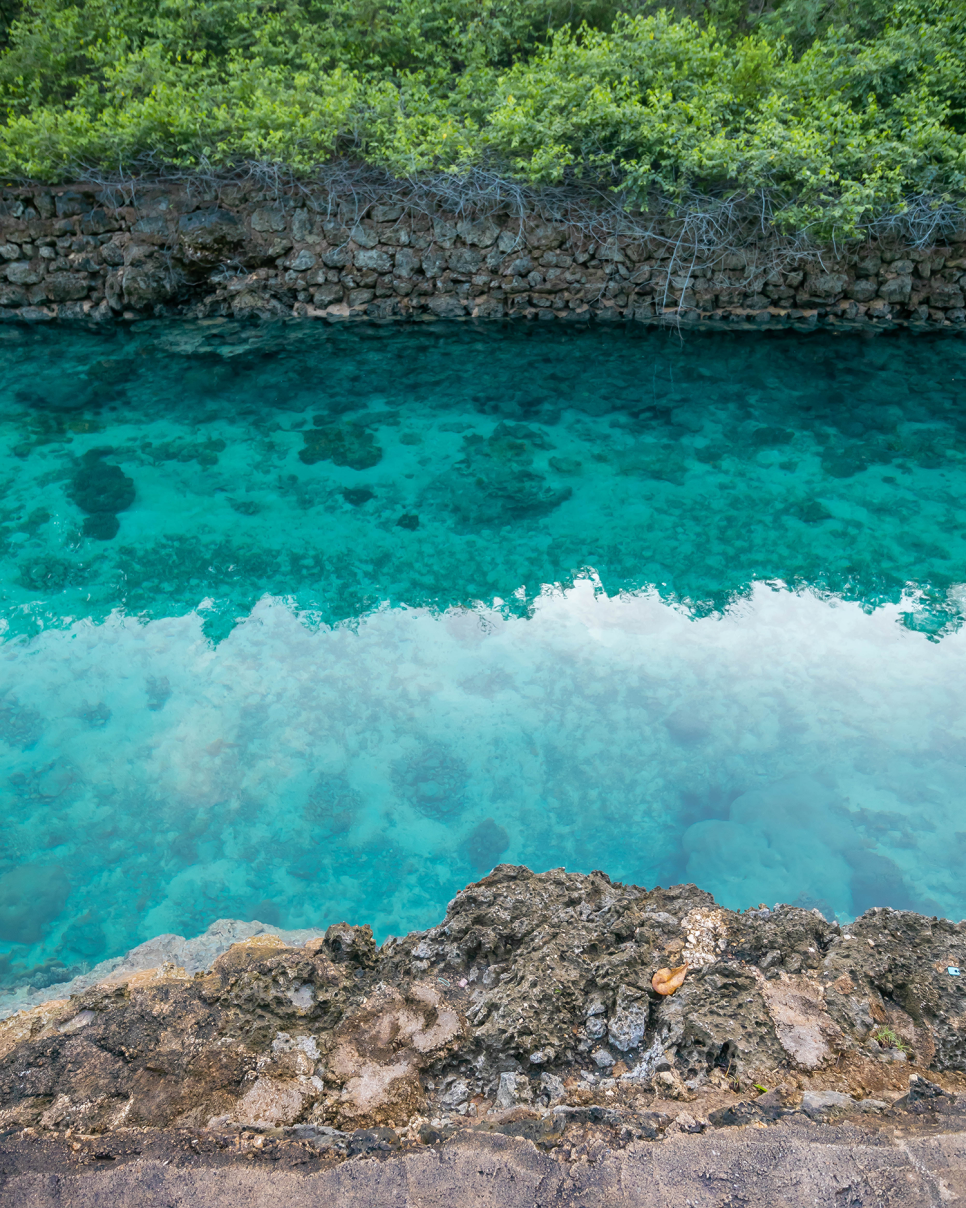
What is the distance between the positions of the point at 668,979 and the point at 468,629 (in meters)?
3.57

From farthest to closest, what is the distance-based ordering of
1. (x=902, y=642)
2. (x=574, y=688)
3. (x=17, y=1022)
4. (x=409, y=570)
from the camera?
(x=409, y=570) → (x=902, y=642) → (x=574, y=688) → (x=17, y=1022)

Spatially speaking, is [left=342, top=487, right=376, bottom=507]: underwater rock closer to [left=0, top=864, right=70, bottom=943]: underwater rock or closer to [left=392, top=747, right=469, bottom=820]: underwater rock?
[left=392, top=747, right=469, bottom=820]: underwater rock

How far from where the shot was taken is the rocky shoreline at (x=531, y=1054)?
181 cm

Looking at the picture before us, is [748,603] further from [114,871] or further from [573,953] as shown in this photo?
[114,871]

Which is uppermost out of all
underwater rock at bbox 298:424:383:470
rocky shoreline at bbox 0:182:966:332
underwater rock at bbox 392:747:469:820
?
rocky shoreline at bbox 0:182:966:332

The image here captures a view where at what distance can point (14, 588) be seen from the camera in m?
6.26

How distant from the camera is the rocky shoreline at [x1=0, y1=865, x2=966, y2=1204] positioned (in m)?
1.81

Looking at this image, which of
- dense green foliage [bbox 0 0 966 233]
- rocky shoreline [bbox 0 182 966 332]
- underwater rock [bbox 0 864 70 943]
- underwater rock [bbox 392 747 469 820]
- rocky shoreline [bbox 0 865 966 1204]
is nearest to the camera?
rocky shoreline [bbox 0 865 966 1204]

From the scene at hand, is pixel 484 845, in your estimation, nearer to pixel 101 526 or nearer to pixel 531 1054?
pixel 531 1054

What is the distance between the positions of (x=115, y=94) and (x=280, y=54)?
2.29 m

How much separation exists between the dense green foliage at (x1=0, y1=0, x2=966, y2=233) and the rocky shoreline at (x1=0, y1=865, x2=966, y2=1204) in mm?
8456

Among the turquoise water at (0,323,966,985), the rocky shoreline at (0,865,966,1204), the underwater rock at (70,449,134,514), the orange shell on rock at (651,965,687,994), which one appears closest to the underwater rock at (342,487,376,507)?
the turquoise water at (0,323,966,985)

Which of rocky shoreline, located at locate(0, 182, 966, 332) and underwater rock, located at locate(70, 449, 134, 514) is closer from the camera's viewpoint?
underwater rock, located at locate(70, 449, 134, 514)

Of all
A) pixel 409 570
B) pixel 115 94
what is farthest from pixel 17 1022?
pixel 115 94
